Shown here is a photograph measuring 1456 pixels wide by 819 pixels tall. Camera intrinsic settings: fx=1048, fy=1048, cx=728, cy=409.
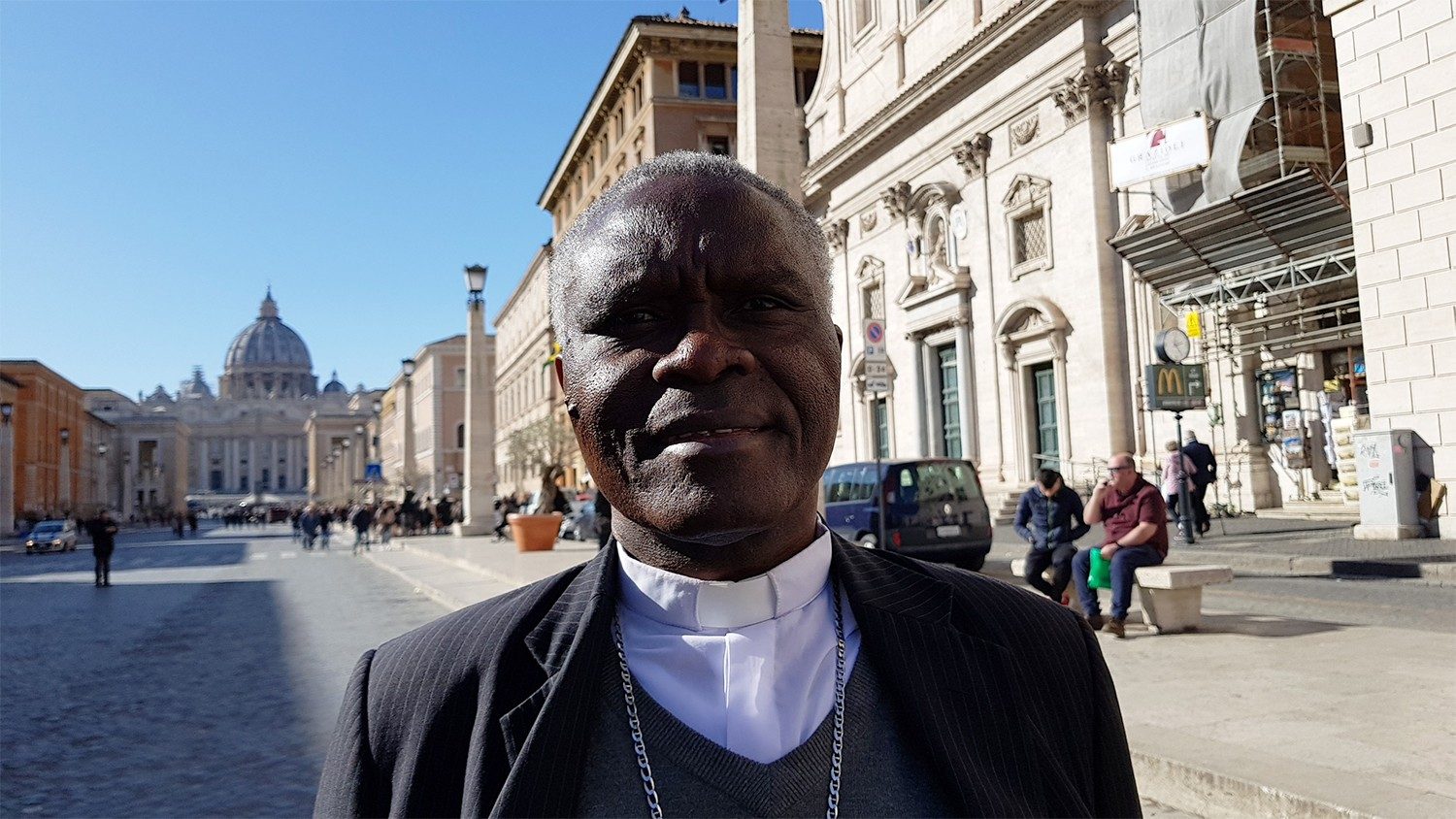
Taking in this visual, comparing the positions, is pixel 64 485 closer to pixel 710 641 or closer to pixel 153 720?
pixel 153 720

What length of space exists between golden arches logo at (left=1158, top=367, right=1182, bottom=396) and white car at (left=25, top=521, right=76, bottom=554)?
4300 cm

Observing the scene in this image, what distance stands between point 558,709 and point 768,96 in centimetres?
1003

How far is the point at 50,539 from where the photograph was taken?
42.5m

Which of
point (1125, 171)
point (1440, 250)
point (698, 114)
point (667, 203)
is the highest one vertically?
point (698, 114)

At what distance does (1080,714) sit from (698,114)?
4237 cm

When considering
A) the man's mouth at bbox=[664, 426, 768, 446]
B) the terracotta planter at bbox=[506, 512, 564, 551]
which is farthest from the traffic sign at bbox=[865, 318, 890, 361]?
the terracotta planter at bbox=[506, 512, 564, 551]

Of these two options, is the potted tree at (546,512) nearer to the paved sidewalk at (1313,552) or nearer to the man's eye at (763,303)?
the paved sidewalk at (1313,552)

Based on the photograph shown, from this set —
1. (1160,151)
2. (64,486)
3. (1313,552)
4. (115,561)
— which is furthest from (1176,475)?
(64,486)

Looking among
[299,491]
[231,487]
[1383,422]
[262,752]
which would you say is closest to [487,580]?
[262,752]

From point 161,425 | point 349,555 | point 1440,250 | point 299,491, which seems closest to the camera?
point 1440,250

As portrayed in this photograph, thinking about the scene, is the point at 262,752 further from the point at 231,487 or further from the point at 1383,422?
the point at 231,487

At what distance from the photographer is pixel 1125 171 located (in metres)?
19.6

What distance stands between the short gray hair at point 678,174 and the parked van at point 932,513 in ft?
41.4

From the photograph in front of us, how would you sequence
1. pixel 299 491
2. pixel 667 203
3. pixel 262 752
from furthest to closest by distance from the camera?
pixel 299 491 → pixel 262 752 → pixel 667 203
